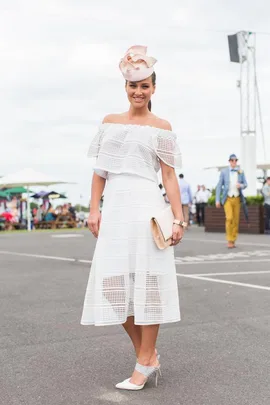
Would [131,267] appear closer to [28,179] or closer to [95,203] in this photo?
[95,203]

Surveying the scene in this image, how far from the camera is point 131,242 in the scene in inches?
146

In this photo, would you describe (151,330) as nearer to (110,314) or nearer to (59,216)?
(110,314)

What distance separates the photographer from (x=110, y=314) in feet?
12.1

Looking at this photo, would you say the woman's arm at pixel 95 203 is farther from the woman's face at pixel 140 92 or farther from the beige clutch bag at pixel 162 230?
the woman's face at pixel 140 92

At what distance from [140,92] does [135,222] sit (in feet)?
2.46

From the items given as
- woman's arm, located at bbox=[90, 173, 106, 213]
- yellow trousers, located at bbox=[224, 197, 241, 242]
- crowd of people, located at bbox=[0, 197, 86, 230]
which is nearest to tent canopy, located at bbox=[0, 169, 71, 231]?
crowd of people, located at bbox=[0, 197, 86, 230]

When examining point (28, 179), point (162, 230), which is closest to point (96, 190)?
point (162, 230)

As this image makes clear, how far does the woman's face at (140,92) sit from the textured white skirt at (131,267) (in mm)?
431

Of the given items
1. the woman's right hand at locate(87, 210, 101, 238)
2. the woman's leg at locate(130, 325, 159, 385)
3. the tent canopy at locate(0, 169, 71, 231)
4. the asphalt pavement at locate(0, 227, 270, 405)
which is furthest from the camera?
the tent canopy at locate(0, 169, 71, 231)

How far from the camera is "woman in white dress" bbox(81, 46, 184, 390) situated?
3.69m

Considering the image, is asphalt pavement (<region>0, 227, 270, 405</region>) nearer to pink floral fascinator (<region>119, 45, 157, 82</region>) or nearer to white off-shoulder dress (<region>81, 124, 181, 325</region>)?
white off-shoulder dress (<region>81, 124, 181, 325</region>)

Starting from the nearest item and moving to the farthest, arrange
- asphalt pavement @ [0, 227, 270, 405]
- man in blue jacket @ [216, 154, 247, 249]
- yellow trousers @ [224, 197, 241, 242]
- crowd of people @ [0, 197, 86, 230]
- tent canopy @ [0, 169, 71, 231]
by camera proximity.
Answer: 1. asphalt pavement @ [0, 227, 270, 405]
2. man in blue jacket @ [216, 154, 247, 249]
3. yellow trousers @ [224, 197, 241, 242]
4. tent canopy @ [0, 169, 71, 231]
5. crowd of people @ [0, 197, 86, 230]

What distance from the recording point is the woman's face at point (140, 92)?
3820 mm

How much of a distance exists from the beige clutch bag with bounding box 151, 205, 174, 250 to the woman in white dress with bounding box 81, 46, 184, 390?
4 centimetres
